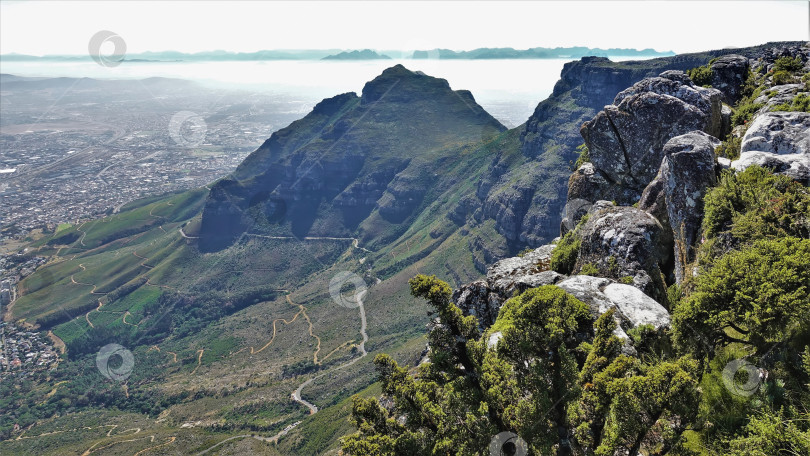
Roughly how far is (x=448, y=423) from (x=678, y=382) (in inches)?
388

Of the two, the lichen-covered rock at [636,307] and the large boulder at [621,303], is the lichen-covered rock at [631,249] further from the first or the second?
the large boulder at [621,303]

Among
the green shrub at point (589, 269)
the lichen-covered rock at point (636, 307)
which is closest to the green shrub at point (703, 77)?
the green shrub at point (589, 269)

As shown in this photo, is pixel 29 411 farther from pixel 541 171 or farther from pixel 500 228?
pixel 541 171

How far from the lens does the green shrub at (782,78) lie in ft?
139

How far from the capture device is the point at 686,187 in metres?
27.0

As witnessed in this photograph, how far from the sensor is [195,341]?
194 m

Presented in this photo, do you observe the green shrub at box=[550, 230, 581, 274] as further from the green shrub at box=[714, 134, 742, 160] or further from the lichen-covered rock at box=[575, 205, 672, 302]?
the green shrub at box=[714, 134, 742, 160]

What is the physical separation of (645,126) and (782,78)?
17.8 meters

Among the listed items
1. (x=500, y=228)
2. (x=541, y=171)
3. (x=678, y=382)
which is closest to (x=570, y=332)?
(x=678, y=382)

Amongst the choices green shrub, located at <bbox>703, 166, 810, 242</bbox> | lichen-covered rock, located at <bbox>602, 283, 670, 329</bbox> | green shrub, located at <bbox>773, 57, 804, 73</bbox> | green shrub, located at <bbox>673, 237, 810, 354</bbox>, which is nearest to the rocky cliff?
lichen-covered rock, located at <bbox>602, 283, 670, 329</bbox>

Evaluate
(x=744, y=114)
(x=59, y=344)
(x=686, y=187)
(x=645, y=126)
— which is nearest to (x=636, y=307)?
(x=686, y=187)

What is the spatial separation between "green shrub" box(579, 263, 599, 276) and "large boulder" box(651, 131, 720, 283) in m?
5.15

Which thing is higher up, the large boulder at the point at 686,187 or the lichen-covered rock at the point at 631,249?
the large boulder at the point at 686,187

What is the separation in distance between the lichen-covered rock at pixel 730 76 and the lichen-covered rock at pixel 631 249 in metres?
31.2
